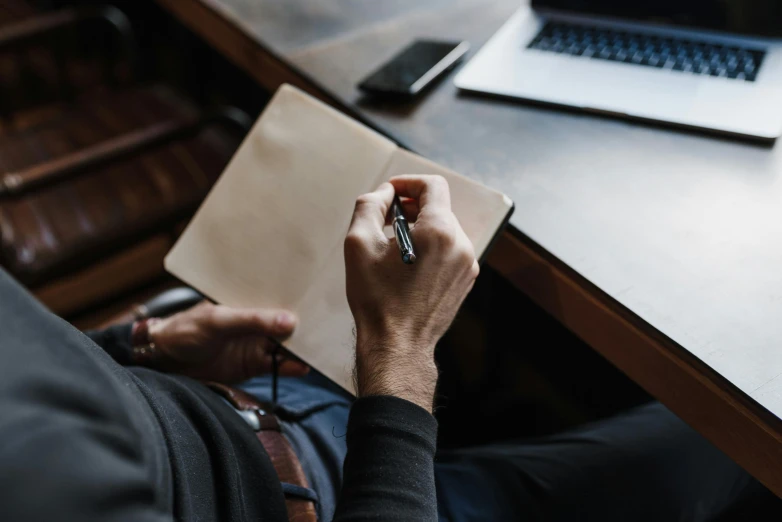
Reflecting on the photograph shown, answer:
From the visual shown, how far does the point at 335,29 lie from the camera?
3.41ft

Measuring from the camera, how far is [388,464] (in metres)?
0.52

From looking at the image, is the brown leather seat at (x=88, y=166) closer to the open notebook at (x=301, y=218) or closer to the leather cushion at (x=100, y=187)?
the leather cushion at (x=100, y=187)

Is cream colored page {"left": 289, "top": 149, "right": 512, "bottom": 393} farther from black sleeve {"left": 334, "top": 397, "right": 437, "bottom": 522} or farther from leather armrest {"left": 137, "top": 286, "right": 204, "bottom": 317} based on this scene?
leather armrest {"left": 137, "top": 286, "right": 204, "bottom": 317}

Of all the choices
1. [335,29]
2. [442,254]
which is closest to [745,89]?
[442,254]

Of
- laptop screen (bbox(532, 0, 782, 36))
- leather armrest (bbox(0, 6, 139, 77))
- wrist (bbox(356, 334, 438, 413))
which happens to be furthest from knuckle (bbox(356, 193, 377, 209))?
leather armrest (bbox(0, 6, 139, 77))

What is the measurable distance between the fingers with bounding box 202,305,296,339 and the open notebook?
0.01 metres

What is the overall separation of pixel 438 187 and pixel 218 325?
0.93 ft

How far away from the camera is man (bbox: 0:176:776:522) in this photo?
0.32 meters

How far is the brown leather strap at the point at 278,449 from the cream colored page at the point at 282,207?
92mm

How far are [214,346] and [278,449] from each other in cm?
18

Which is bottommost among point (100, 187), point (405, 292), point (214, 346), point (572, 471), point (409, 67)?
point (100, 187)

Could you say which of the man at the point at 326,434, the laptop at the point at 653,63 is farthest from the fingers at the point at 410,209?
the laptop at the point at 653,63

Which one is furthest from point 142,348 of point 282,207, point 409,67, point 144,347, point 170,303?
point 409,67

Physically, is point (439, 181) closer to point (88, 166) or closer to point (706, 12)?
point (706, 12)
